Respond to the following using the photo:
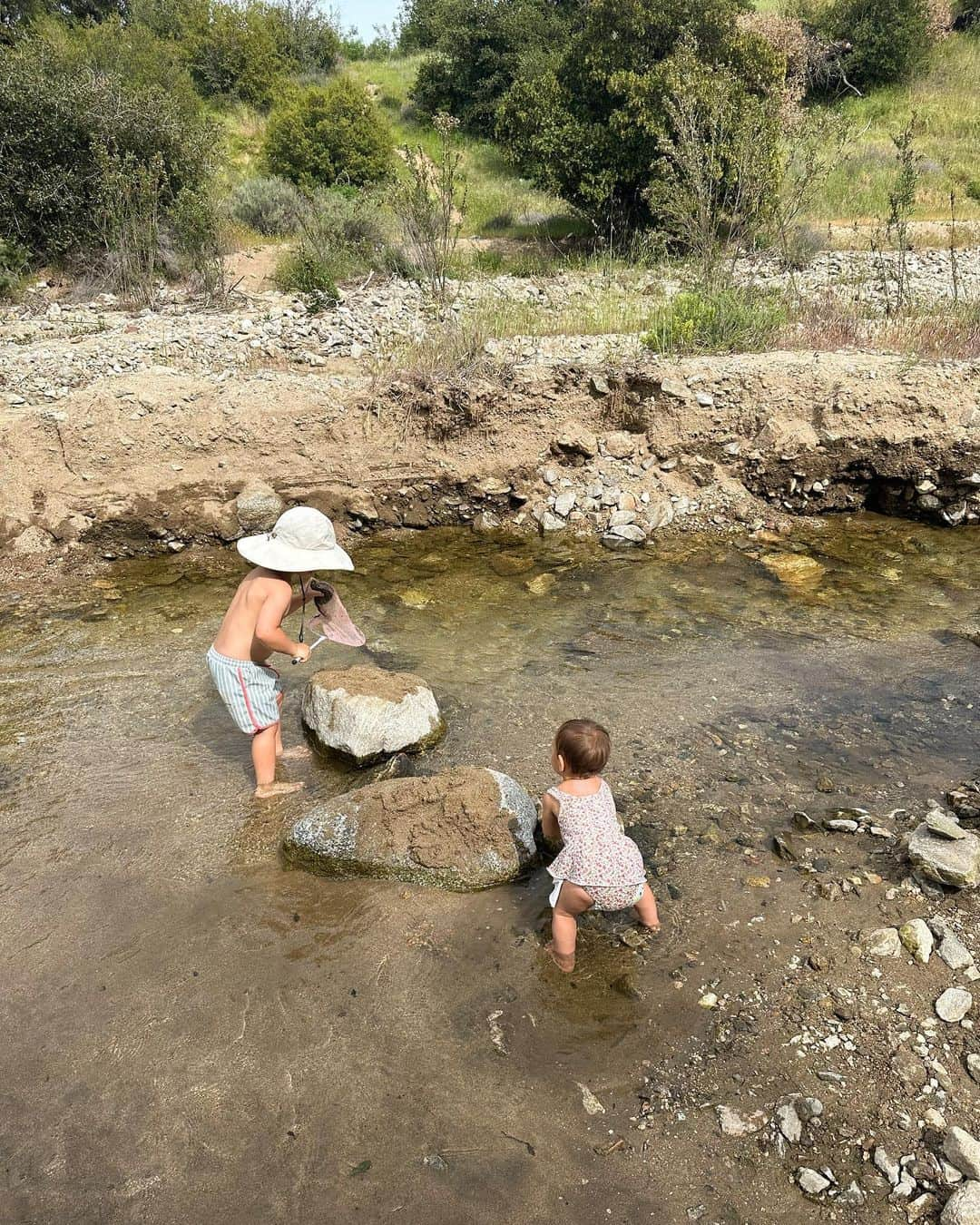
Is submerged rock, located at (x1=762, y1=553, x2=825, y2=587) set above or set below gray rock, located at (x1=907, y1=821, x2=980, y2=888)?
below

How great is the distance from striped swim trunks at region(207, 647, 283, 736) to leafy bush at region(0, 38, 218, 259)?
9.64m

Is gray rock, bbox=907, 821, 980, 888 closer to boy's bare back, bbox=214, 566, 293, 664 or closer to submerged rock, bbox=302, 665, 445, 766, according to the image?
submerged rock, bbox=302, 665, 445, 766

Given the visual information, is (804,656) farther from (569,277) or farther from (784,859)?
(569,277)

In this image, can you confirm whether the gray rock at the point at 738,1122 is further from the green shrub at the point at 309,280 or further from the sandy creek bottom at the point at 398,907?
the green shrub at the point at 309,280

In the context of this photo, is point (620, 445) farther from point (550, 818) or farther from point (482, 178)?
point (482, 178)

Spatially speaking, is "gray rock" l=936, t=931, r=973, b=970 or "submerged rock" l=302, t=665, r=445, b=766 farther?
"submerged rock" l=302, t=665, r=445, b=766

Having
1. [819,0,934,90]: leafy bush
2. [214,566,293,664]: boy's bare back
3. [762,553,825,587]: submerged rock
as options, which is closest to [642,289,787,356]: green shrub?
[762,553,825,587]: submerged rock

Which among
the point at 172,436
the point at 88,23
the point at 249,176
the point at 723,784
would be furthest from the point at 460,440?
the point at 88,23

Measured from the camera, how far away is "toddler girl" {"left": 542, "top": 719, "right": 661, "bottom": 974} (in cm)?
286

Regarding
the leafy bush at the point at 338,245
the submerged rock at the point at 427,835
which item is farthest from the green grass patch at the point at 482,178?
the submerged rock at the point at 427,835

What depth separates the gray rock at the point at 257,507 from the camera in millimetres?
6875

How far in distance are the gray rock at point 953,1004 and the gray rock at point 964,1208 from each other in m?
0.60

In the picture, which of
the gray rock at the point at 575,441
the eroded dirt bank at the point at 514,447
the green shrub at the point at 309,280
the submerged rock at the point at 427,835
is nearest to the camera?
the submerged rock at the point at 427,835

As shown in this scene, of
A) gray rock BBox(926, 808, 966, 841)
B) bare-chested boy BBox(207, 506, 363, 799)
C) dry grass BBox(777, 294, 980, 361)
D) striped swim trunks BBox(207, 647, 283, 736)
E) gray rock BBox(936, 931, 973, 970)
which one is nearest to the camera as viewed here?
gray rock BBox(936, 931, 973, 970)
